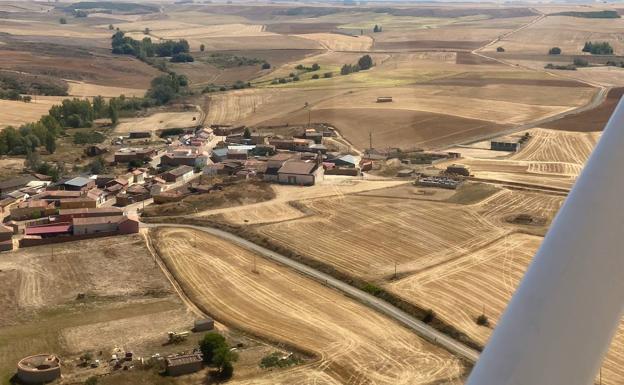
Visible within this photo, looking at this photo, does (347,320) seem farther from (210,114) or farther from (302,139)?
(210,114)

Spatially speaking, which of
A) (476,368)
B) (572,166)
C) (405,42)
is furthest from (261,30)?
(476,368)

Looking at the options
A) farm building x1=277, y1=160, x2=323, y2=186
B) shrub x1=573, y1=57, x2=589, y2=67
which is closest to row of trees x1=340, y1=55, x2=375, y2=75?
shrub x1=573, y1=57, x2=589, y2=67

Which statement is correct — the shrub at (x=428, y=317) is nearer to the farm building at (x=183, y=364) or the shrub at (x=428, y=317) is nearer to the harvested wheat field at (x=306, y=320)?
the harvested wheat field at (x=306, y=320)

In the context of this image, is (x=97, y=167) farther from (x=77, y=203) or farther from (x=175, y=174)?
(x=77, y=203)

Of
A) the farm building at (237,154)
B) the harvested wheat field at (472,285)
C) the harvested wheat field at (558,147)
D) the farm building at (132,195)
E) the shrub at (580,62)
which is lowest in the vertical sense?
the farm building at (132,195)

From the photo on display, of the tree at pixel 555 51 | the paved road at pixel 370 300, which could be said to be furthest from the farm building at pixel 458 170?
the tree at pixel 555 51

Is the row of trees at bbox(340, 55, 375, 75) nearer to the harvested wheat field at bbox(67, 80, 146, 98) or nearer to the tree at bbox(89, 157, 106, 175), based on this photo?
the harvested wheat field at bbox(67, 80, 146, 98)

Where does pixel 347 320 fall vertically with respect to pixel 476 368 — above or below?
below

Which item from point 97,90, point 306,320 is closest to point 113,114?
point 97,90
